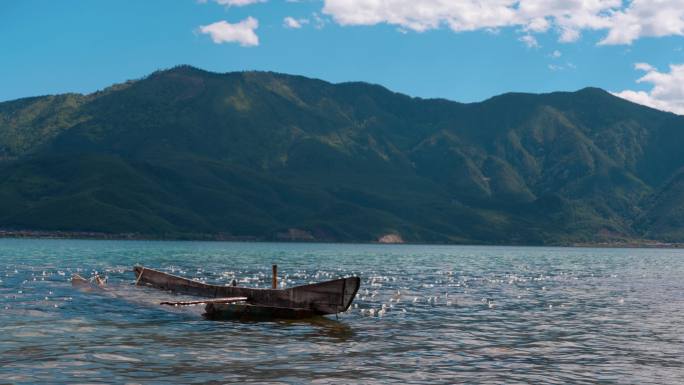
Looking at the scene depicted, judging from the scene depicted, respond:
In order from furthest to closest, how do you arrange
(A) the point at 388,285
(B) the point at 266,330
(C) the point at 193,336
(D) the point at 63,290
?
(A) the point at 388,285
(D) the point at 63,290
(B) the point at 266,330
(C) the point at 193,336

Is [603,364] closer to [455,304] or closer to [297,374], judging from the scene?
[297,374]

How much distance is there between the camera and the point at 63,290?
188 feet

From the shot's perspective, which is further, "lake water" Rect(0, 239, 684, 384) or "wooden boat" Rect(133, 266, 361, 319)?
"wooden boat" Rect(133, 266, 361, 319)

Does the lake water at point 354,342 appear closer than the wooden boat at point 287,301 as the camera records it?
Yes

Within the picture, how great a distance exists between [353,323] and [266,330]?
18.3 ft

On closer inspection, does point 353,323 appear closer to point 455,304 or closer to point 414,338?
point 414,338

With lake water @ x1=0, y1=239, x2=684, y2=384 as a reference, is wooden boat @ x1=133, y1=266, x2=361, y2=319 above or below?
above

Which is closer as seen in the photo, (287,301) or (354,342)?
(354,342)

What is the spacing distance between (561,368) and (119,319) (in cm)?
2399

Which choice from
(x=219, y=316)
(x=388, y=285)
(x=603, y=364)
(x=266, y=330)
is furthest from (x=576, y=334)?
(x=388, y=285)

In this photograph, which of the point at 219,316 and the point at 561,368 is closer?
the point at 561,368

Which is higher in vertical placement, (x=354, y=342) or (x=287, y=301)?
(x=287, y=301)

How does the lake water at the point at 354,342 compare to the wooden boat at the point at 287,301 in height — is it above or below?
below

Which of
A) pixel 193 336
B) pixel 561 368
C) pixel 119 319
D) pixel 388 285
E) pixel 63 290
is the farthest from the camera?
pixel 388 285
